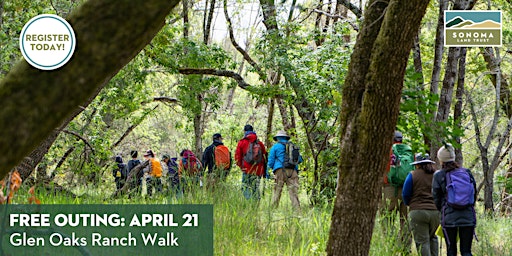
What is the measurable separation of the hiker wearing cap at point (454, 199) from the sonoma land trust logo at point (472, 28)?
13.4 feet

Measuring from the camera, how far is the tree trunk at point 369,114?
4.77m

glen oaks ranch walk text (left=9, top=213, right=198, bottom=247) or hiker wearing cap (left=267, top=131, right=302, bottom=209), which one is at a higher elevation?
hiker wearing cap (left=267, top=131, right=302, bottom=209)

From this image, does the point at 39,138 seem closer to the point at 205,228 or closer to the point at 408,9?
the point at 408,9

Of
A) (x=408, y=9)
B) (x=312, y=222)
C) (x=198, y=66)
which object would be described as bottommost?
(x=312, y=222)

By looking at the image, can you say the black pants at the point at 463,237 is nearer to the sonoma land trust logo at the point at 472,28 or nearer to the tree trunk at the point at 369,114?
the tree trunk at the point at 369,114

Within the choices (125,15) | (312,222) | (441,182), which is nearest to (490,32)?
(441,182)

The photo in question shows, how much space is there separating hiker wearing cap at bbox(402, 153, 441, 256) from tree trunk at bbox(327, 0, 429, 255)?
319cm

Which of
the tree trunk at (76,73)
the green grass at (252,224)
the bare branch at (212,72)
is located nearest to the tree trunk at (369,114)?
the green grass at (252,224)

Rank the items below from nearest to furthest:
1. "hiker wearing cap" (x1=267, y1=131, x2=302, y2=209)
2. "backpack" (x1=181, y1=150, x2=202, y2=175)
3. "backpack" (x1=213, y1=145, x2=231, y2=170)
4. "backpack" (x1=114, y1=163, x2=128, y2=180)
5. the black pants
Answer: the black pants < "backpack" (x1=181, y1=150, x2=202, y2=175) < "backpack" (x1=114, y1=163, x2=128, y2=180) < "hiker wearing cap" (x1=267, y1=131, x2=302, y2=209) < "backpack" (x1=213, y1=145, x2=231, y2=170)

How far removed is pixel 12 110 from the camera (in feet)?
5.94

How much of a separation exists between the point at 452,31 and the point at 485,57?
5.89 meters

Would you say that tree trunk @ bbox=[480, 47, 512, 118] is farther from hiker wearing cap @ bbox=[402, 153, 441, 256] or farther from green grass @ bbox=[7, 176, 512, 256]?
green grass @ bbox=[7, 176, 512, 256]

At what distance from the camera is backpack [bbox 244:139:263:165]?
11445 mm

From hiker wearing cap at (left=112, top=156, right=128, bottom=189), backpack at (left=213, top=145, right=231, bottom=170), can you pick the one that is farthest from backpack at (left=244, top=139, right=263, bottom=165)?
hiker wearing cap at (left=112, top=156, right=128, bottom=189)
